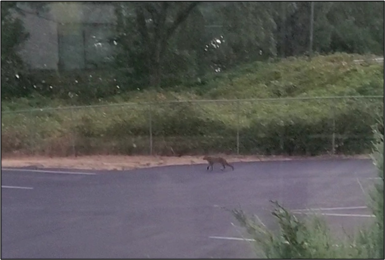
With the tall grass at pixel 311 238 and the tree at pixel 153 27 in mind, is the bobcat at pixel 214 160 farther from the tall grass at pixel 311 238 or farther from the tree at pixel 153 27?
the tree at pixel 153 27

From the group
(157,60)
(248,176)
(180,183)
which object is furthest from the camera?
(248,176)

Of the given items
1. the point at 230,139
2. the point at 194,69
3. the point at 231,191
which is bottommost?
the point at 231,191

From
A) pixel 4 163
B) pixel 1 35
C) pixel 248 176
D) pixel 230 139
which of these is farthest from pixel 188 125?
pixel 1 35

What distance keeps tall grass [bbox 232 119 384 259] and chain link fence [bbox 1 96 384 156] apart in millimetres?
1279

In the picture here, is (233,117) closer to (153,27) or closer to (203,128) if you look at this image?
(203,128)

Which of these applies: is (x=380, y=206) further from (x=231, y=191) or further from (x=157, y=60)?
(x=231, y=191)

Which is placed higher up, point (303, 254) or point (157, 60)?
point (157, 60)

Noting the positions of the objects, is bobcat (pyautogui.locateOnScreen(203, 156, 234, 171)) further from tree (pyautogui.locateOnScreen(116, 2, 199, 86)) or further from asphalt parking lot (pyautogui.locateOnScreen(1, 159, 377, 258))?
tree (pyautogui.locateOnScreen(116, 2, 199, 86))

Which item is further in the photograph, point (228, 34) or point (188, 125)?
point (188, 125)

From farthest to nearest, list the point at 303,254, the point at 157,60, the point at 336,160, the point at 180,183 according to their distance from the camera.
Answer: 1. the point at 336,160
2. the point at 180,183
3. the point at 157,60
4. the point at 303,254

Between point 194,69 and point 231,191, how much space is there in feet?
6.52

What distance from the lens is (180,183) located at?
646cm

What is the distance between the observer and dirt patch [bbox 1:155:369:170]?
202 inches

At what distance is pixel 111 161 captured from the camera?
6.03 meters
